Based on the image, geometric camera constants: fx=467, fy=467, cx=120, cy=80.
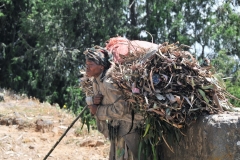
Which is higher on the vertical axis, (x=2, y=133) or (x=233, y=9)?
(x=233, y=9)

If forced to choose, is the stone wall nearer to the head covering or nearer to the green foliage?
the head covering

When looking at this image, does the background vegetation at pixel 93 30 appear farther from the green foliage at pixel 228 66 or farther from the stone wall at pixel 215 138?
the stone wall at pixel 215 138

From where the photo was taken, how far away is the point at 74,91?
17.1 m

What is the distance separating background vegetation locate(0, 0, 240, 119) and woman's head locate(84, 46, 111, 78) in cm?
1231

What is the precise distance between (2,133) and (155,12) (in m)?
10.2

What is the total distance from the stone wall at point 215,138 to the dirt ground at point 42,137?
150 inches

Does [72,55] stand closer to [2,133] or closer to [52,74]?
[52,74]

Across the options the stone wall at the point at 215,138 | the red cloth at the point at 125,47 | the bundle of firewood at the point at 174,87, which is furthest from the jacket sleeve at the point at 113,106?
the stone wall at the point at 215,138

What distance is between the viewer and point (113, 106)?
368 centimetres

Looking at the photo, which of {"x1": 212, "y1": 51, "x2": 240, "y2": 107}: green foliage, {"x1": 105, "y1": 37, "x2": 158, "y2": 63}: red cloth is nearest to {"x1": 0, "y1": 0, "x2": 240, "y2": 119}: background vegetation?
{"x1": 212, "y1": 51, "x2": 240, "y2": 107}: green foliage

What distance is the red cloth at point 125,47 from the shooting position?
3.72 m

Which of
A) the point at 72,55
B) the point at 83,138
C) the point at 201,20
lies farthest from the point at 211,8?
the point at 83,138

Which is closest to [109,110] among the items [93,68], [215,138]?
[93,68]

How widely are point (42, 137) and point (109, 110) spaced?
451cm
